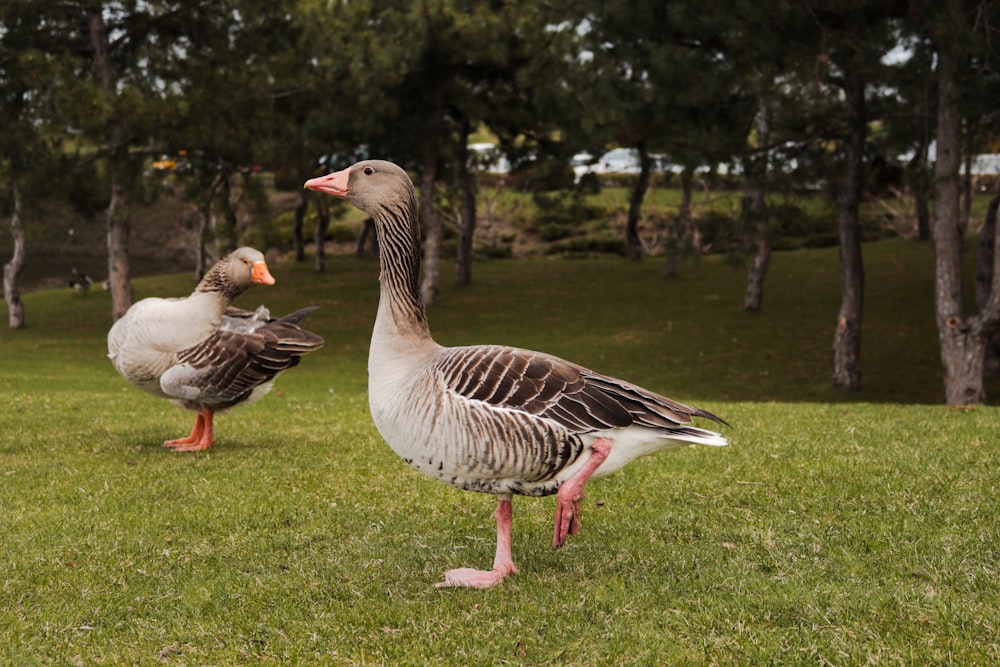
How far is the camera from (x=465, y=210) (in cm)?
3869

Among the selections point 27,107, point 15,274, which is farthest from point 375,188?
point 15,274

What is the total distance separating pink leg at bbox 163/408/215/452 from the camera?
10914mm

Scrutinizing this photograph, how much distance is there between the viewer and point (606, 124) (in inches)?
1041

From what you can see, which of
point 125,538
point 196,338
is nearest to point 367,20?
point 196,338

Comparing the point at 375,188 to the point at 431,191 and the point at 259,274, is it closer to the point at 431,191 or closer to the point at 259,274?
the point at 259,274

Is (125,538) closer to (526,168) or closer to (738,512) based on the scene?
(738,512)

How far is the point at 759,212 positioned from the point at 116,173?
58.5 ft

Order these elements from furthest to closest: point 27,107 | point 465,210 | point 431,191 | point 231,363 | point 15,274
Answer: point 465,210 → point 431,191 → point 15,274 → point 27,107 → point 231,363

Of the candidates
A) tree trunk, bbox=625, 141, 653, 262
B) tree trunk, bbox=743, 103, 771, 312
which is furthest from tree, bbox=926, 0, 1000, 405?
tree trunk, bbox=625, 141, 653, 262

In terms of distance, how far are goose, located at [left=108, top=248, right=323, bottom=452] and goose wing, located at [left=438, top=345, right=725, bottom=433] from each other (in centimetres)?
494

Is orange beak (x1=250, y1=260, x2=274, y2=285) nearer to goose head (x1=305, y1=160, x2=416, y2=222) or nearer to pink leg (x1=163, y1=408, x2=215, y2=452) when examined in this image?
pink leg (x1=163, y1=408, x2=215, y2=452)

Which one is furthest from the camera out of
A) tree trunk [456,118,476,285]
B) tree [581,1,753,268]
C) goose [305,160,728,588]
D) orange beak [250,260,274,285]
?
tree trunk [456,118,476,285]

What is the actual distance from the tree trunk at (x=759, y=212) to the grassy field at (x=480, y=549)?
919 centimetres

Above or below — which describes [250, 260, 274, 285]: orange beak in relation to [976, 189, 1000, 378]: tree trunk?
above
